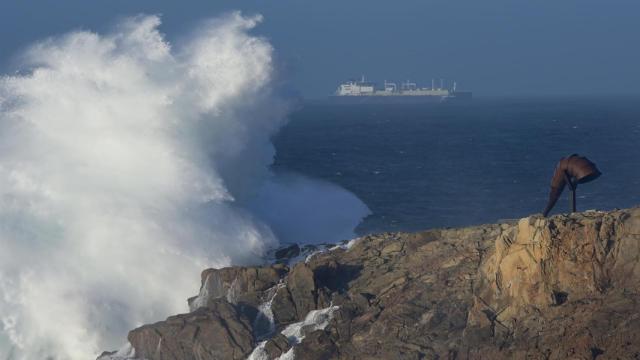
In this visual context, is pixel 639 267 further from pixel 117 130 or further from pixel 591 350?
pixel 117 130

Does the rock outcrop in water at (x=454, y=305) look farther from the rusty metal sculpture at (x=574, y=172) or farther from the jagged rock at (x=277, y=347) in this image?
the rusty metal sculpture at (x=574, y=172)

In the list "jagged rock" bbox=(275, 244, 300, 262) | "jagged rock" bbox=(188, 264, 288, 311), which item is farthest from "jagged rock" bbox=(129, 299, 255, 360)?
"jagged rock" bbox=(275, 244, 300, 262)

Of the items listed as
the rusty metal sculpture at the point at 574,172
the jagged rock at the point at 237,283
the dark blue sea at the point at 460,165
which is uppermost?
the rusty metal sculpture at the point at 574,172

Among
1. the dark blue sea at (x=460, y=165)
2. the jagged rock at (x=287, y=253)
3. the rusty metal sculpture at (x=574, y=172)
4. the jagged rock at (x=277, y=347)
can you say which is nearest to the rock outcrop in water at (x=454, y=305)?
the jagged rock at (x=277, y=347)

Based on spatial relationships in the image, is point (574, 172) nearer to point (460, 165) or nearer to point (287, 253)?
point (287, 253)

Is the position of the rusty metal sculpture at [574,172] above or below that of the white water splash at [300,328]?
above

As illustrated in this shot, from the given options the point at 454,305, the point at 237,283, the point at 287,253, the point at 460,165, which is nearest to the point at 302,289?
the point at 237,283

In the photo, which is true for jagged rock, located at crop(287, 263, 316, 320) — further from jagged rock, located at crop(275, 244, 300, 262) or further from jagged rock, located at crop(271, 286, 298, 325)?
jagged rock, located at crop(275, 244, 300, 262)
